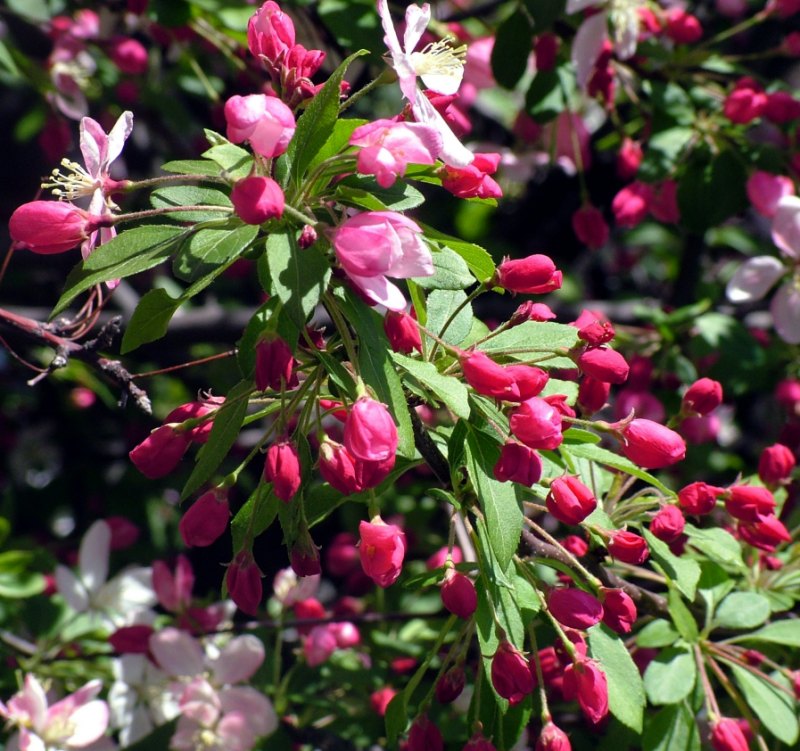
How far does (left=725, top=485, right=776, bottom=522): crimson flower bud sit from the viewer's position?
3.99 ft

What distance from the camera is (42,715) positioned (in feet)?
4.75

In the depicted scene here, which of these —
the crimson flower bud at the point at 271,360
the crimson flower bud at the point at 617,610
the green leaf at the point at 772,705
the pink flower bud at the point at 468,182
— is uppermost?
the pink flower bud at the point at 468,182

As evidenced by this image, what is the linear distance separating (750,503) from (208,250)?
72 centimetres

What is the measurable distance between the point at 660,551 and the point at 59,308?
70cm

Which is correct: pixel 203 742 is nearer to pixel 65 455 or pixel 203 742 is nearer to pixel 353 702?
pixel 353 702

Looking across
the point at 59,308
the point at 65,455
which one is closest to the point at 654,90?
the point at 59,308

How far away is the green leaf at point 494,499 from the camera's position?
95cm

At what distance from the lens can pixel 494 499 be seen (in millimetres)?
979

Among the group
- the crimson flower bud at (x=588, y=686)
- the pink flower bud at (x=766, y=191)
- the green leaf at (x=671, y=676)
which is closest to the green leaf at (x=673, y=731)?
the green leaf at (x=671, y=676)

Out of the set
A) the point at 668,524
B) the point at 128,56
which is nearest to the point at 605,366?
the point at 668,524

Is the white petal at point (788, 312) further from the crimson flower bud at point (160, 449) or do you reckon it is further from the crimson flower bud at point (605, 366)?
the crimson flower bud at point (160, 449)

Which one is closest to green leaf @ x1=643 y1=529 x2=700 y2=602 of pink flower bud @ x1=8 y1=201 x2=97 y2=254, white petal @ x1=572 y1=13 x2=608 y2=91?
pink flower bud @ x1=8 y1=201 x2=97 y2=254

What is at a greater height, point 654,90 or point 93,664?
point 654,90

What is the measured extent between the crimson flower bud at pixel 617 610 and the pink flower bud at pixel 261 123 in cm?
56
